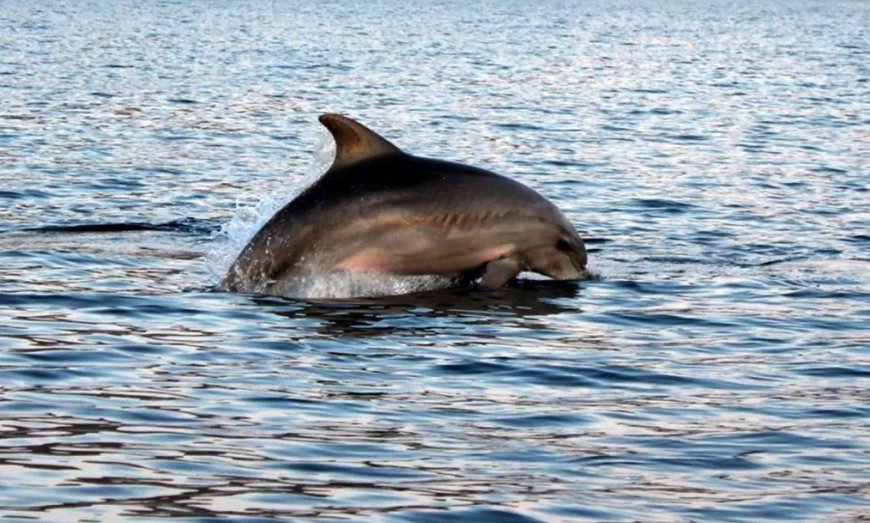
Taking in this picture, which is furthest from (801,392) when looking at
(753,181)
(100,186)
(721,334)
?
(753,181)

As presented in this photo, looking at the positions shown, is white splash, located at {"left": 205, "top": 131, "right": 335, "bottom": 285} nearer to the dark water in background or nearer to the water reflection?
the dark water in background

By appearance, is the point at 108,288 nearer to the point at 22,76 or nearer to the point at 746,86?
the point at 22,76

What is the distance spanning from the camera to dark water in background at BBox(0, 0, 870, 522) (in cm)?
994

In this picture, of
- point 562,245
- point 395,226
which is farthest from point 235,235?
point 562,245

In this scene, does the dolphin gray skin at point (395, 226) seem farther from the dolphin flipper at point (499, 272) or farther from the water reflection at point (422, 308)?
the water reflection at point (422, 308)

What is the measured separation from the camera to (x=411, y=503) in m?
9.59

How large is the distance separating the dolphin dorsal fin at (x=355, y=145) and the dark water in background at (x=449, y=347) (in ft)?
3.91

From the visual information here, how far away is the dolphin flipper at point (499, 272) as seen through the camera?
16.4 metres

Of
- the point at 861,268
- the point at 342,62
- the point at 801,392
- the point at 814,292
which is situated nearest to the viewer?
the point at 801,392

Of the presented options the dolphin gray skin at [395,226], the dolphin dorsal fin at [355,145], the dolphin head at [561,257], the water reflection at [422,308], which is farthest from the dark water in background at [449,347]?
the dolphin dorsal fin at [355,145]

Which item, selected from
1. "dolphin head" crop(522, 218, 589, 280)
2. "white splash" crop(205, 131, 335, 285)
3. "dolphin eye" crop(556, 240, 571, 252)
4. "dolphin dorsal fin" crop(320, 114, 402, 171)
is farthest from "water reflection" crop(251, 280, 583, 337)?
"white splash" crop(205, 131, 335, 285)

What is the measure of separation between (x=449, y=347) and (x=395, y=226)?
2.48 m

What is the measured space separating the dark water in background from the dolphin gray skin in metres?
0.35

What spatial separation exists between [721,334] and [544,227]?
250 centimetres
